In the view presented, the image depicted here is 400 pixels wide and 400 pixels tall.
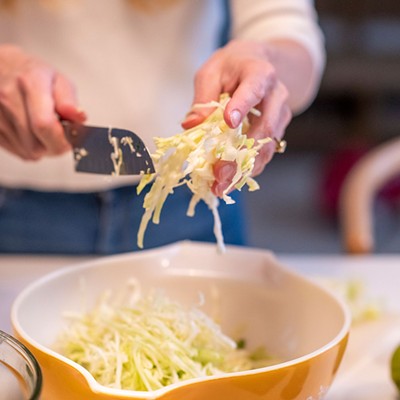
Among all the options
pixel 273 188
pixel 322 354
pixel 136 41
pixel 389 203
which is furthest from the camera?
pixel 273 188

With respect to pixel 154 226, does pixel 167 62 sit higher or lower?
higher

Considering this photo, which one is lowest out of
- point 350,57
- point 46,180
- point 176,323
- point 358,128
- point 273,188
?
point 273,188

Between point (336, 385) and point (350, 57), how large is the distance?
3022mm

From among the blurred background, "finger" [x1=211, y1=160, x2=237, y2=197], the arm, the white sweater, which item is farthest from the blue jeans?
the blurred background

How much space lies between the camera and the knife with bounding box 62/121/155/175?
2.27 ft

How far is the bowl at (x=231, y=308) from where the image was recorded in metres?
0.59

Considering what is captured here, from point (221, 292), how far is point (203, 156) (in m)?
0.26

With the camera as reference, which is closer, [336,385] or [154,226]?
[336,385]

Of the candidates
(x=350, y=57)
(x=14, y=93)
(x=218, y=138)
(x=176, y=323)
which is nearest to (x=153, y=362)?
(x=176, y=323)

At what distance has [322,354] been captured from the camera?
618mm

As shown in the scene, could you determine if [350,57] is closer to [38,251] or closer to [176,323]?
[38,251]

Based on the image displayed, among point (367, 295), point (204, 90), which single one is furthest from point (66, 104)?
point (367, 295)

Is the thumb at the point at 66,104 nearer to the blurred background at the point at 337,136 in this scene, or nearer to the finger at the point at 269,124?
the finger at the point at 269,124

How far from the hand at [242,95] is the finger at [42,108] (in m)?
0.16
